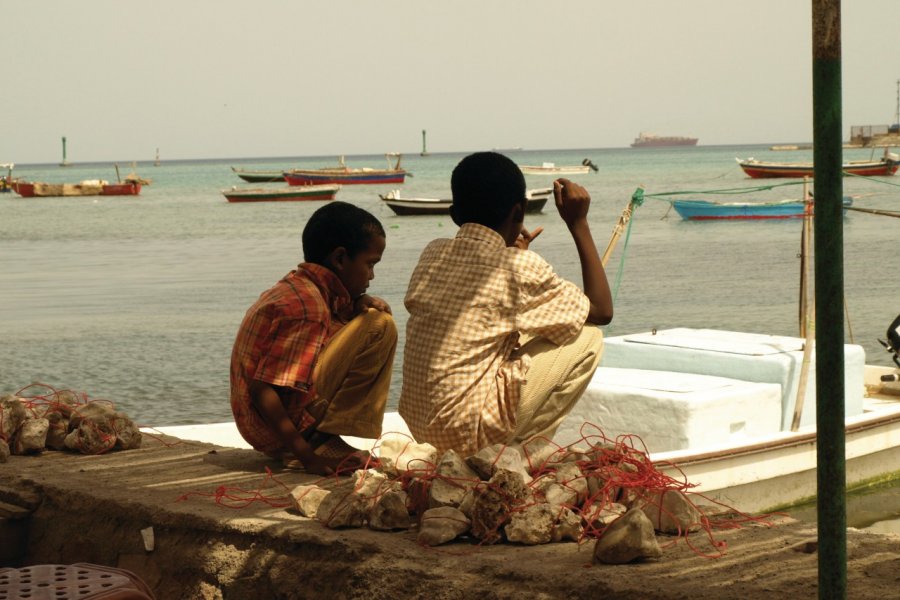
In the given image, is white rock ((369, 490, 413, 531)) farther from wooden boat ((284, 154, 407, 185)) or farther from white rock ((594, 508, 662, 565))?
wooden boat ((284, 154, 407, 185))

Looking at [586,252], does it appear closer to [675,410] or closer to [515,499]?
[515,499]

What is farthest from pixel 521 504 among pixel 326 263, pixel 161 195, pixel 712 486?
pixel 161 195

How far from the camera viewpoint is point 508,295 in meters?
3.76

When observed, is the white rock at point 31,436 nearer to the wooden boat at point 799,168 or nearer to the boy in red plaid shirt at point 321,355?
the boy in red plaid shirt at point 321,355

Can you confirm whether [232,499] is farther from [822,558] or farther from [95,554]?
[822,558]

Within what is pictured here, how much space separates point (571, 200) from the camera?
4.05m

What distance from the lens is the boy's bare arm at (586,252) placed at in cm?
389

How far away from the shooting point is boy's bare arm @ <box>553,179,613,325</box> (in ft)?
12.8

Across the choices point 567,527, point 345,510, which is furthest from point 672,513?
point 345,510

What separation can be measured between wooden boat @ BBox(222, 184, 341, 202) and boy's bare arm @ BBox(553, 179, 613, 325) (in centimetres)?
5095

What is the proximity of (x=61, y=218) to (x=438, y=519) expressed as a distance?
49.4m

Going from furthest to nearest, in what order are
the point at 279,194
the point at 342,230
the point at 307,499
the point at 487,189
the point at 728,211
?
the point at 279,194, the point at 728,211, the point at 342,230, the point at 487,189, the point at 307,499

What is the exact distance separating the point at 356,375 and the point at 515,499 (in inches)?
42.4

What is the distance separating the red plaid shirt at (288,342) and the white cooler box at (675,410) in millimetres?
2433
